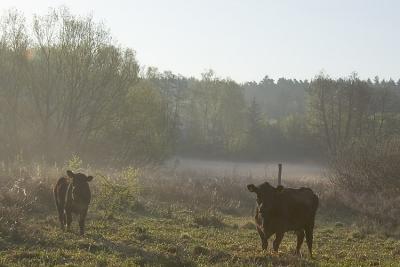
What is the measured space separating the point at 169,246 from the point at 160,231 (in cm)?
336

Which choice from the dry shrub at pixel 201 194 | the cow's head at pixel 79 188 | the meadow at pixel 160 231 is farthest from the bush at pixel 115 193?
the dry shrub at pixel 201 194

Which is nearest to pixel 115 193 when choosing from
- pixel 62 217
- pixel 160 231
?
pixel 160 231

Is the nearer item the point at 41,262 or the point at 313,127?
the point at 41,262

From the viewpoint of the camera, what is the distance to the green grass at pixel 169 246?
34.6 feet

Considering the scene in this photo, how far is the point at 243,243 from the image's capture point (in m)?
14.3

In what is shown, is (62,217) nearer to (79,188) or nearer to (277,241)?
(79,188)

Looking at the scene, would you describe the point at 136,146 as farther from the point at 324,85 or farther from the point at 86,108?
the point at 324,85

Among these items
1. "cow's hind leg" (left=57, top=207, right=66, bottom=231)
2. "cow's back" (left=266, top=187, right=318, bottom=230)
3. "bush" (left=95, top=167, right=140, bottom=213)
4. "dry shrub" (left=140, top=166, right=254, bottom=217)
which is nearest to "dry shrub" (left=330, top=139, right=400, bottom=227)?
"dry shrub" (left=140, top=166, right=254, bottom=217)

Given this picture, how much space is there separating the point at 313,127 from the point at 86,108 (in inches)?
1367

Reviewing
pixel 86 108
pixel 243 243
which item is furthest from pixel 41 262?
pixel 86 108

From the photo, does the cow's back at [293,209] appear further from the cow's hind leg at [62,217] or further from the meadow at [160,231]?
the cow's hind leg at [62,217]

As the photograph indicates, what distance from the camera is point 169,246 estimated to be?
12547 mm

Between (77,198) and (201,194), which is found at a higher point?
(77,198)

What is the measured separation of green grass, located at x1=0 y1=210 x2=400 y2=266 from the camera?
1054 centimetres
